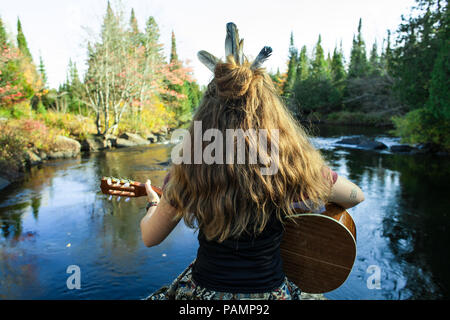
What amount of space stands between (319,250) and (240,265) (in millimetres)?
634

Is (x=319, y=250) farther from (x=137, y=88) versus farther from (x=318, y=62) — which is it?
(x=318, y=62)

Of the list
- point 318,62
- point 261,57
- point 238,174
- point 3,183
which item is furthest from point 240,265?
point 318,62

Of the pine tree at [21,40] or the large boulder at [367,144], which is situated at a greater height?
the pine tree at [21,40]

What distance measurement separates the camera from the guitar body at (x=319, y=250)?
1.80 m

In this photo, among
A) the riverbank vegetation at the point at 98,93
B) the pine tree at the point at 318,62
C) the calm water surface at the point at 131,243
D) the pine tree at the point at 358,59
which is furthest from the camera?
the pine tree at the point at 318,62

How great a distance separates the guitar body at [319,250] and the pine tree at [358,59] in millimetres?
Result: 36224

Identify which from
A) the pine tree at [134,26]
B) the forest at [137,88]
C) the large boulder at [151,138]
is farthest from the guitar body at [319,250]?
the pine tree at [134,26]

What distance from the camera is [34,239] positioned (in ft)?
17.8

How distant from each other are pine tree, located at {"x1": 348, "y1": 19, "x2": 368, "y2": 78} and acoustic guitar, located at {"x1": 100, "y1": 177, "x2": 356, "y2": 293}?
36223 mm

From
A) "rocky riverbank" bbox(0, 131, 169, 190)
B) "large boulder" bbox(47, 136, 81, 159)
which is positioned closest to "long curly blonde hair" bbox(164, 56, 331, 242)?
"rocky riverbank" bbox(0, 131, 169, 190)

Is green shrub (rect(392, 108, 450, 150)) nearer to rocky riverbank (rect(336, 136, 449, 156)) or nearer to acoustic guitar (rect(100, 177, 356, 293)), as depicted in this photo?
rocky riverbank (rect(336, 136, 449, 156))

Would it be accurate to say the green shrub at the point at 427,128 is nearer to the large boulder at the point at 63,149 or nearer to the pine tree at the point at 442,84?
the pine tree at the point at 442,84

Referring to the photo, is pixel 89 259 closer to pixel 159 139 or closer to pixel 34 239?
pixel 34 239
